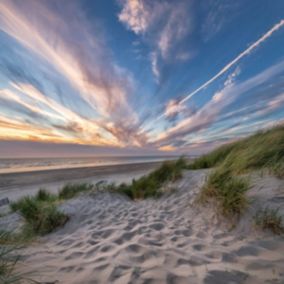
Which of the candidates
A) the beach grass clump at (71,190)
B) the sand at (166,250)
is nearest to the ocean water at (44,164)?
the beach grass clump at (71,190)

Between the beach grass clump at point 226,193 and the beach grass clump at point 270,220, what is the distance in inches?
10.6

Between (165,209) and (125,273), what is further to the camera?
(165,209)

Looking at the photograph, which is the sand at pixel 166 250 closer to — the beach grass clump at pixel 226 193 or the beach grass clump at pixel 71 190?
the beach grass clump at pixel 226 193

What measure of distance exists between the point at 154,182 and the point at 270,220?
3.98m

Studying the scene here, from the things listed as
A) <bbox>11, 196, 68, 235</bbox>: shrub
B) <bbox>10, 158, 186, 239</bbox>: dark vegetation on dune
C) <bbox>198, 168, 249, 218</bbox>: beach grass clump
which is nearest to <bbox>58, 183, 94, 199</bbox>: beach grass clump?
<bbox>10, 158, 186, 239</bbox>: dark vegetation on dune

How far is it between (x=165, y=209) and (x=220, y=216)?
4.60 ft

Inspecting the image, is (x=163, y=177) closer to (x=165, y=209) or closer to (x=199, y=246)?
(x=165, y=209)

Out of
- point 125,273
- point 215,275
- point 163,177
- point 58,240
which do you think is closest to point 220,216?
point 215,275

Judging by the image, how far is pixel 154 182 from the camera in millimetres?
5949

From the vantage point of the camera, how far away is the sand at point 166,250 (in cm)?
167

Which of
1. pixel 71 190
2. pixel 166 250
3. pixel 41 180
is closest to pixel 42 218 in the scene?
pixel 166 250

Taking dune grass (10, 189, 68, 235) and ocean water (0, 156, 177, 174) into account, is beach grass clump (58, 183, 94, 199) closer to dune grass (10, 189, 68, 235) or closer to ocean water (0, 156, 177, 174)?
dune grass (10, 189, 68, 235)

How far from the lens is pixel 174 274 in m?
1.68

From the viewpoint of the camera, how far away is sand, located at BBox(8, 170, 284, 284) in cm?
167
